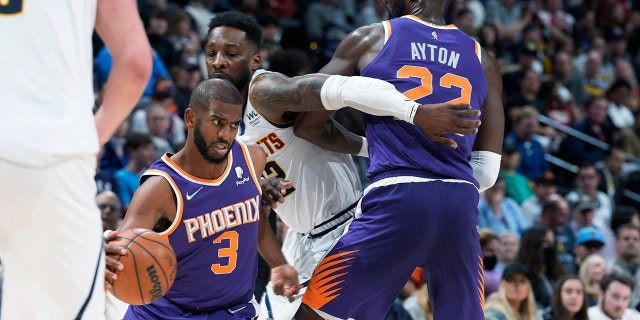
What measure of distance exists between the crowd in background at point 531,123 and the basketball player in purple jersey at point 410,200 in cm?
151

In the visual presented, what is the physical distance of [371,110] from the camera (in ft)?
14.9

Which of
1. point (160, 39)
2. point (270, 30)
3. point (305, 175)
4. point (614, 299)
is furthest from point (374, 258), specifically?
point (270, 30)

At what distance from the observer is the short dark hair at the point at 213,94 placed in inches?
181

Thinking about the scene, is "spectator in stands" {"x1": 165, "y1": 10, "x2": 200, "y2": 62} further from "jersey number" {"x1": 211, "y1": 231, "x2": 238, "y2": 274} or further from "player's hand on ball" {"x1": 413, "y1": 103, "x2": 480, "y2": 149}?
"player's hand on ball" {"x1": 413, "y1": 103, "x2": 480, "y2": 149}

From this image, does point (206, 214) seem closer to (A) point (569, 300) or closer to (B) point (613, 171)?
(A) point (569, 300)

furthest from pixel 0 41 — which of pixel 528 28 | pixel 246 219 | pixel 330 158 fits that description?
pixel 528 28

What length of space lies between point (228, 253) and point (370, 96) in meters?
1.01

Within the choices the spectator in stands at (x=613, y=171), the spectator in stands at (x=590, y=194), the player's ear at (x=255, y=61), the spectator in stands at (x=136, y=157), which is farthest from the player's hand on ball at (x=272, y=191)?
the spectator in stands at (x=613, y=171)

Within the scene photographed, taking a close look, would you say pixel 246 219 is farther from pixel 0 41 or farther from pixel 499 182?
pixel 499 182

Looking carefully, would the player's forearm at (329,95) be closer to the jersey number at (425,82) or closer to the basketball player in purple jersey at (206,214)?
the jersey number at (425,82)

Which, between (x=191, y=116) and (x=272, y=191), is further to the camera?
(x=272, y=191)

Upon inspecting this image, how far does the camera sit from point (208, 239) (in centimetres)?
455

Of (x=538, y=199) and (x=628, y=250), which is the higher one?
(x=628, y=250)

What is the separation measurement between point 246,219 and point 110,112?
5.82 ft
